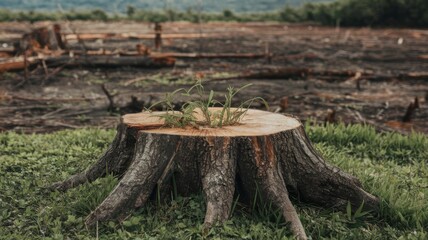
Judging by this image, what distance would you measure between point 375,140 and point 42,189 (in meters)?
4.19

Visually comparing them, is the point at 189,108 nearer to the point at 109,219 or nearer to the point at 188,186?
the point at 188,186

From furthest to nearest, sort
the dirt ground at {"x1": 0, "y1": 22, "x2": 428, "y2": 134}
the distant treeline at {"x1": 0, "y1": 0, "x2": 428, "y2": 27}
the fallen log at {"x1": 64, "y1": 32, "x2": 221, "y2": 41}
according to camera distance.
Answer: the distant treeline at {"x1": 0, "y1": 0, "x2": 428, "y2": 27}, the fallen log at {"x1": 64, "y1": 32, "x2": 221, "y2": 41}, the dirt ground at {"x1": 0, "y1": 22, "x2": 428, "y2": 134}

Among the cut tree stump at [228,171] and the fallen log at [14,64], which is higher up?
the cut tree stump at [228,171]

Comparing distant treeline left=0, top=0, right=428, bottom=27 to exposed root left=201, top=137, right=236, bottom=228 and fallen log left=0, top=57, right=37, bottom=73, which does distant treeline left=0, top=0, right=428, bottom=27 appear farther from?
exposed root left=201, top=137, right=236, bottom=228

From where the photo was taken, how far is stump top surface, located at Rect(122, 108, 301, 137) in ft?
16.5

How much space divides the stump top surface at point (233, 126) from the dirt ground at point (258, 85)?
387cm

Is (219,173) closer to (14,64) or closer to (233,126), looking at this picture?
(233,126)

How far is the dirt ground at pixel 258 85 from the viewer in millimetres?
10297

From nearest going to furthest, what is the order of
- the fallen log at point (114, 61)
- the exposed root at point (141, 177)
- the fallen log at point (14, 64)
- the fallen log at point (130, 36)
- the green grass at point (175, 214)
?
the green grass at point (175, 214), the exposed root at point (141, 177), the fallen log at point (14, 64), the fallen log at point (114, 61), the fallen log at point (130, 36)

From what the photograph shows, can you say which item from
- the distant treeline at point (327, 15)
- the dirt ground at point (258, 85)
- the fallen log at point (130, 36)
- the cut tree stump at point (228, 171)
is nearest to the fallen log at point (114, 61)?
the dirt ground at point (258, 85)

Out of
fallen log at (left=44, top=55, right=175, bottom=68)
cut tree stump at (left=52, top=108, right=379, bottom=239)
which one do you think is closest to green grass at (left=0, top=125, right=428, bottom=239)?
cut tree stump at (left=52, top=108, right=379, bottom=239)

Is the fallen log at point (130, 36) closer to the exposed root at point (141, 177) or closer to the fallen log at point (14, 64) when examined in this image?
the fallen log at point (14, 64)

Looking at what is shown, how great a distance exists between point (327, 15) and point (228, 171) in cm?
3146

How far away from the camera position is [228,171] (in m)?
4.94
